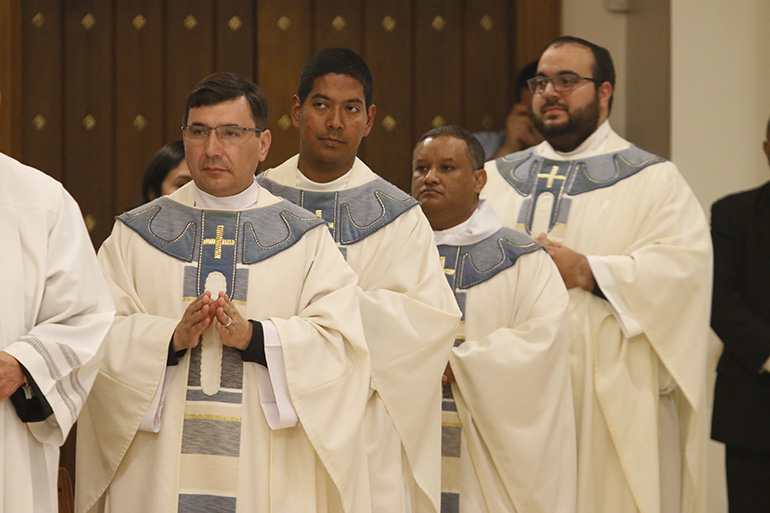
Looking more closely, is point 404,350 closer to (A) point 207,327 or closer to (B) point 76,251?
(A) point 207,327

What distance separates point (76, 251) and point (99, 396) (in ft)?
1.71

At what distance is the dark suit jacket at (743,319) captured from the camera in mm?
4707

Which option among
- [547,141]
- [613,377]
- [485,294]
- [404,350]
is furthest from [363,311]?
[547,141]

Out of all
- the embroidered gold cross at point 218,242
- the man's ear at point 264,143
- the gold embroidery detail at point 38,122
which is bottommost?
the embroidered gold cross at point 218,242

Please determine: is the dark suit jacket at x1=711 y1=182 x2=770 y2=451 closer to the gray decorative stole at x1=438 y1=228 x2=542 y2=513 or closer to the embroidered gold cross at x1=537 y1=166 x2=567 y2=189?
the embroidered gold cross at x1=537 y1=166 x2=567 y2=189

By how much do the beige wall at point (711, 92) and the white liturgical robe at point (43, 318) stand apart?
333cm

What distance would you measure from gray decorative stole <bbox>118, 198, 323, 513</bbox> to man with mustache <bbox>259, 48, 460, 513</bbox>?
38 centimetres

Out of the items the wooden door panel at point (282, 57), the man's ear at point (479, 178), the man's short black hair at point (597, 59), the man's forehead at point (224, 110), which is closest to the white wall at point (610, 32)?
the man's short black hair at point (597, 59)

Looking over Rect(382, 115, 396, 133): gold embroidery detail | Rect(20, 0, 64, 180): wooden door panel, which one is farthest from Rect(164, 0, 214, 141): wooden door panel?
Rect(382, 115, 396, 133): gold embroidery detail

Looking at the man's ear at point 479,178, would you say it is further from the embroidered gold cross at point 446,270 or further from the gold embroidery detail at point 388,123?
the gold embroidery detail at point 388,123

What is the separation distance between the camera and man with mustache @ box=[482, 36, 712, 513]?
4.41 meters

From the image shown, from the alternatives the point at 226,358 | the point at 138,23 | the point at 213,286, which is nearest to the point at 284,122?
the point at 138,23

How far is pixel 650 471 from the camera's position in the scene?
4.38 m

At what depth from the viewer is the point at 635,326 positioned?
445cm
